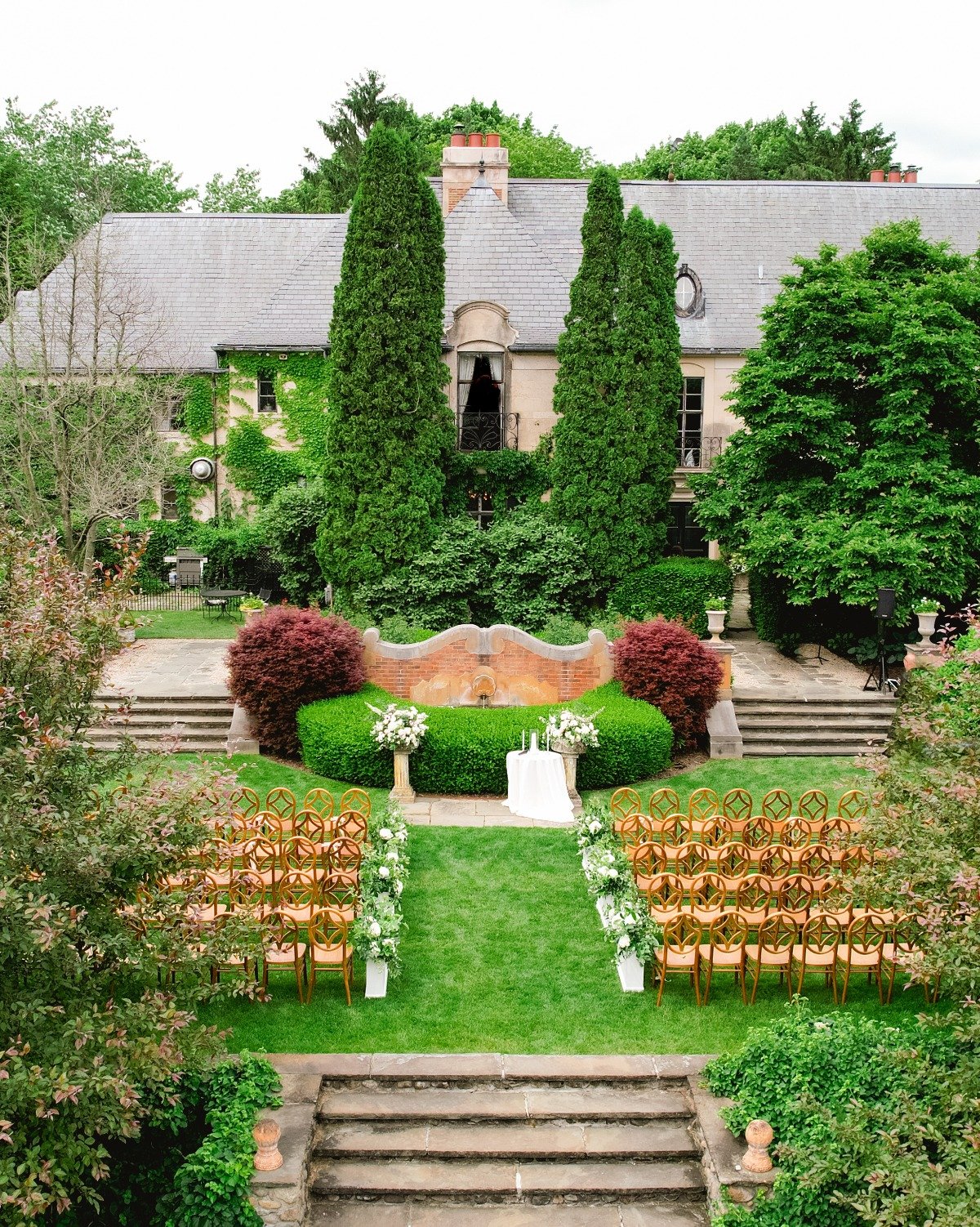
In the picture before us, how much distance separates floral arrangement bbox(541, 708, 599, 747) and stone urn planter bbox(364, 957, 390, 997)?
20.0 feet

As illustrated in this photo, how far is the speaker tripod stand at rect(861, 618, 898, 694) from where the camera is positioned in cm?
2089

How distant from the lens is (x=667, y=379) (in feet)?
77.8

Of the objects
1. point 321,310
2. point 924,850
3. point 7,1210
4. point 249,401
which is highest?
point 321,310

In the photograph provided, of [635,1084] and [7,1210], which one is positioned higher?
[7,1210]

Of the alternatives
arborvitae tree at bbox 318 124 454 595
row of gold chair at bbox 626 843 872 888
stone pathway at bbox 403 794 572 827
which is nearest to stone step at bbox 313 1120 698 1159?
row of gold chair at bbox 626 843 872 888

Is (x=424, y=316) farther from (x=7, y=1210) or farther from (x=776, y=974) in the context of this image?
(x=7, y=1210)

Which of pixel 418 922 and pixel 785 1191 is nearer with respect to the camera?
pixel 785 1191

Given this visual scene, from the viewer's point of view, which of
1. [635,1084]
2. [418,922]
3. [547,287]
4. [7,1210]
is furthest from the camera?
[547,287]

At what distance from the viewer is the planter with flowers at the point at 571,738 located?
16891mm

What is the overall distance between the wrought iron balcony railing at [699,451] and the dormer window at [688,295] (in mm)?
3076

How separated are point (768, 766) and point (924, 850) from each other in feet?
32.7

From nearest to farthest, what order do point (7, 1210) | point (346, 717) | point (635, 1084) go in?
point (7, 1210) < point (635, 1084) < point (346, 717)

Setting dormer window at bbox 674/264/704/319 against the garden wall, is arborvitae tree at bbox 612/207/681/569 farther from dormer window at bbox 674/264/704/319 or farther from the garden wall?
dormer window at bbox 674/264/704/319

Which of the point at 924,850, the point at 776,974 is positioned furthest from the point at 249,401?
the point at 924,850
